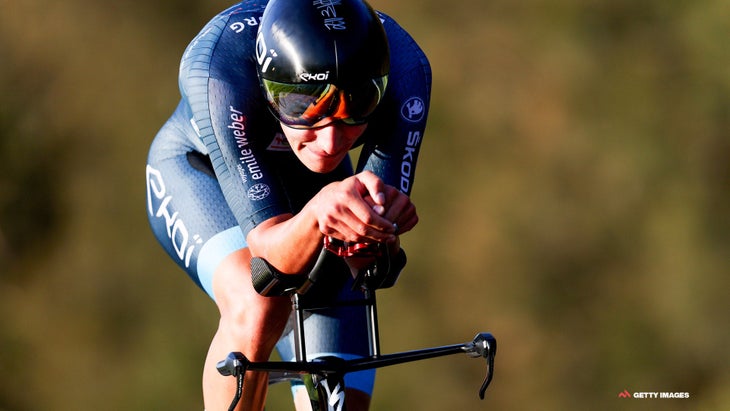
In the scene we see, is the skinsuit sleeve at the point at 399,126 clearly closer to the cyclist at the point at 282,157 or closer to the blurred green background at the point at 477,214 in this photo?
the cyclist at the point at 282,157

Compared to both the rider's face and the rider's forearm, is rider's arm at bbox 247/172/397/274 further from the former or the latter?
the rider's face

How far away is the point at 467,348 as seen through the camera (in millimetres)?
3480

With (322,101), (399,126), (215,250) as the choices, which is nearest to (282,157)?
(215,250)

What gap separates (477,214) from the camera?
8.93 metres

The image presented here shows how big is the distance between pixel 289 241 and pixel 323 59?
58 cm

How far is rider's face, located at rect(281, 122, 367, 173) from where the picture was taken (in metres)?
3.75

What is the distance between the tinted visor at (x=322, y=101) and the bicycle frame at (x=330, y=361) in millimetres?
486

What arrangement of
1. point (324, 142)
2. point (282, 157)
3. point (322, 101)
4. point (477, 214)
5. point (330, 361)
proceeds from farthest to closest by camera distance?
point (477, 214) → point (282, 157) → point (324, 142) → point (322, 101) → point (330, 361)

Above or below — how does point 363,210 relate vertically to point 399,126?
below

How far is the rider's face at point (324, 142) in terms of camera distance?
375cm

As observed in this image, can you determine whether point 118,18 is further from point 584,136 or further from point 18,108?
point 584,136

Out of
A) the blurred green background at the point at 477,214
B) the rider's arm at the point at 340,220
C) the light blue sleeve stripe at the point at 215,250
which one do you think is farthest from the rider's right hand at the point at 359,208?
the blurred green background at the point at 477,214

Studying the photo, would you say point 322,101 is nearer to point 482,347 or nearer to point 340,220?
point 340,220

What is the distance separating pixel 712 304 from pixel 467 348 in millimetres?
5390
